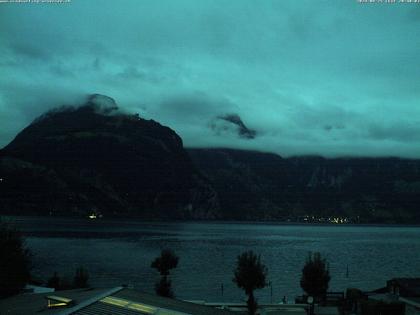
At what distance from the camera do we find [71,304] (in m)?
27.5

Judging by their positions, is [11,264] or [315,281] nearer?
[11,264]

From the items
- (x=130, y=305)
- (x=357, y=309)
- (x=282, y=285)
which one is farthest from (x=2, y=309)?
(x=282, y=285)

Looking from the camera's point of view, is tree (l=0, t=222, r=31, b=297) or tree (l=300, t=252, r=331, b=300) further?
tree (l=300, t=252, r=331, b=300)

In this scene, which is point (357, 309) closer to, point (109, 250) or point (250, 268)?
point (250, 268)

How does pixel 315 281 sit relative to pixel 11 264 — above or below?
below

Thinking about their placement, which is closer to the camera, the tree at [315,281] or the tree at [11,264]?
the tree at [11,264]

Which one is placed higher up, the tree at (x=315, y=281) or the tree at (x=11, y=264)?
the tree at (x=11, y=264)

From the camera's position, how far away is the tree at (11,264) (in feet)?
155

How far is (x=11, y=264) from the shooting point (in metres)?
49.9

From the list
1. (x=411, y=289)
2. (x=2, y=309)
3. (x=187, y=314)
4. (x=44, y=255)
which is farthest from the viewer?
(x=44, y=255)

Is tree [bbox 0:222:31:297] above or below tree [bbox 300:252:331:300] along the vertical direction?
above

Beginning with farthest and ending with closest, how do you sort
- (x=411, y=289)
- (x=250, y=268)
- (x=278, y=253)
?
(x=278, y=253) < (x=250, y=268) < (x=411, y=289)

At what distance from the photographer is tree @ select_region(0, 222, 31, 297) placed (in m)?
47.4

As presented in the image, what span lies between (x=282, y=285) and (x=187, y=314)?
7665 cm
